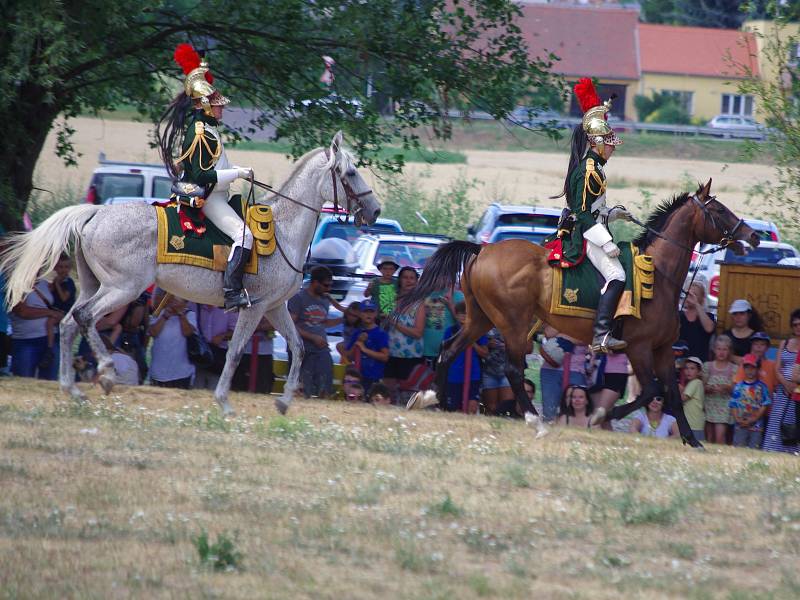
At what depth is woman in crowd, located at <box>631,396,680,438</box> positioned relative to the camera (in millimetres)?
14727

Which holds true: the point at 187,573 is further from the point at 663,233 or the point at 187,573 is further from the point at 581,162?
the point at 663,233

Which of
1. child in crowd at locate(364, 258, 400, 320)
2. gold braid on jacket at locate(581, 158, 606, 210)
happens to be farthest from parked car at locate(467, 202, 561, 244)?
gold braid on jacket at locate(581, 158, 606, 210)

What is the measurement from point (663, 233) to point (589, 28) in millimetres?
73694

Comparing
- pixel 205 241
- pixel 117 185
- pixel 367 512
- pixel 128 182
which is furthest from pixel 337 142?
pixel 117 185

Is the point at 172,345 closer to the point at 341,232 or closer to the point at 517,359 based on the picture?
the point at 517,359

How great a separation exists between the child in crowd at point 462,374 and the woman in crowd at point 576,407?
1094mm

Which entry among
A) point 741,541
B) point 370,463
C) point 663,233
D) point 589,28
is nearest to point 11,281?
point 370,463

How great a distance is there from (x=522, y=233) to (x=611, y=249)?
10.8m

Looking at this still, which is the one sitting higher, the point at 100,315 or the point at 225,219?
the point at 225,219

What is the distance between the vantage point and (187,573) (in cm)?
730

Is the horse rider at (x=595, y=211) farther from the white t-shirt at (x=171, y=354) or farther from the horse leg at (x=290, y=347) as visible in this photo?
the white t-shirt at (x=171, y=354)

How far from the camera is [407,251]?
21.5 metres

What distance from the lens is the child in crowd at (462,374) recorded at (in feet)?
50.6

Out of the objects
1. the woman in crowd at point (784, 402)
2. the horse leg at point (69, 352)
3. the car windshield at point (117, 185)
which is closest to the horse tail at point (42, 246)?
the horse leg at point (69, 352)
